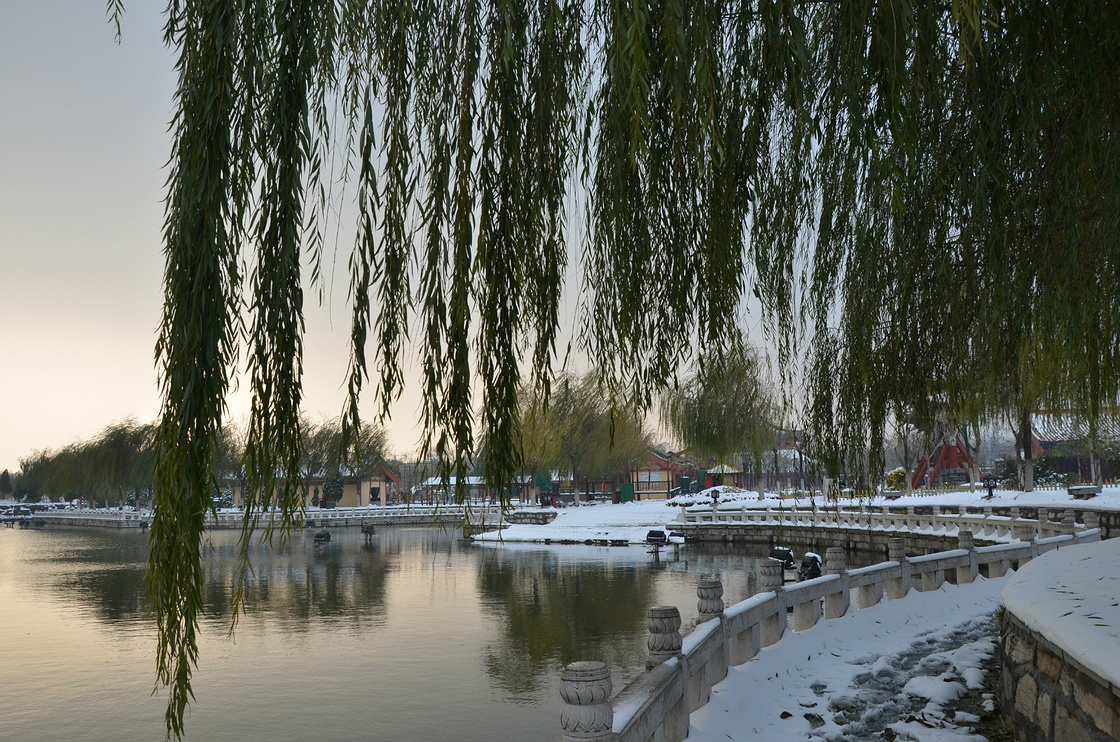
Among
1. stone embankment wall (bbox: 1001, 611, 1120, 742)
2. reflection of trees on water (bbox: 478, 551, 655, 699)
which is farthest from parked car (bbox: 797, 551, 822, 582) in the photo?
stone embankment wall (bbox: 1001, 611, 1120, 742)

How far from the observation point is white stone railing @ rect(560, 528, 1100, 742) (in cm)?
423

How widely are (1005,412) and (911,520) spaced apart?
26.7m

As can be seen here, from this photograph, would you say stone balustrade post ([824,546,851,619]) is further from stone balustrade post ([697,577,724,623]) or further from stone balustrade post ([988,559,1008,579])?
stone balustrade post ([988,559,1008,579])

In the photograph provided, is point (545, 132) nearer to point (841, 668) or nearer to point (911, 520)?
point (841, 668)

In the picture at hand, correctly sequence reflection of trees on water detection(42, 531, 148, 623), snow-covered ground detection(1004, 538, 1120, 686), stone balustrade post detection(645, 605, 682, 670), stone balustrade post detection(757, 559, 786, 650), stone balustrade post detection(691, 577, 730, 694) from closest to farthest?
snow-covered ground detection(1004, 538, 1120, 686), stone balustrade post detection(645, 605, 682, 670), stone balustrade post detection(691, 577, 730, 694), stone balustrade post detection(757, 559, 786, 650), reflection of trees on water detection(42, 531, 148, 623)

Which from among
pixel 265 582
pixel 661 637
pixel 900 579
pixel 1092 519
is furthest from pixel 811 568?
pixel 265 582

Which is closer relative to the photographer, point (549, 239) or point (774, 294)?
point (549, 239)

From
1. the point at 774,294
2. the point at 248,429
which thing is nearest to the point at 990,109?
the point at 774,294

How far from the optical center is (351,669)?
52.2 ft

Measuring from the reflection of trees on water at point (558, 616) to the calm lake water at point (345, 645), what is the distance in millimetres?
72

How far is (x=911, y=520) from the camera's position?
104 feet

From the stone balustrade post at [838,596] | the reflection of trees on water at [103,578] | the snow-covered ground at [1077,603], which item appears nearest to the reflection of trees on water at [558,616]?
the stone balustrade post at [838,596]

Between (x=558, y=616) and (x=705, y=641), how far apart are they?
14.6 meters

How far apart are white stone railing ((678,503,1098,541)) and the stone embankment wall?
758cm
